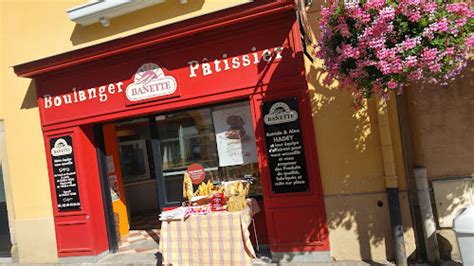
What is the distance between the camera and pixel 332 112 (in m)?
5.66

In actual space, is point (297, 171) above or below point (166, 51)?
below

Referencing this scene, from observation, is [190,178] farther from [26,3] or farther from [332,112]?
[26,3]

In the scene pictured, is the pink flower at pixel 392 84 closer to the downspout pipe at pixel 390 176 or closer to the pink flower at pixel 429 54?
the pink flower at pixel 429 54

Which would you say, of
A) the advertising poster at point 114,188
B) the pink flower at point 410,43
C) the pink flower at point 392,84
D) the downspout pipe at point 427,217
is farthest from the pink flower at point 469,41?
the advertising poster at point 114,188

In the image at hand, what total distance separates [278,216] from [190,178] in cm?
145

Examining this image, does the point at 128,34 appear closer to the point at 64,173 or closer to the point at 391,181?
the point at 64,173

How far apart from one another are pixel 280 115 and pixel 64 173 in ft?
12.6

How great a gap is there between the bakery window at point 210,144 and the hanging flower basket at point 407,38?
2750 millimetres

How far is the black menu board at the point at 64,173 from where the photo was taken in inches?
286

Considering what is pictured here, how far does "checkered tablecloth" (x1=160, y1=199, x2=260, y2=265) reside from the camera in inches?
218

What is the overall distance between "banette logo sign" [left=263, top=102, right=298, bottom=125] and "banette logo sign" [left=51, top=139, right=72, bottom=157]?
3.44m

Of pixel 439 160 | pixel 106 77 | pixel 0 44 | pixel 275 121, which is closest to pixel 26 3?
pixel 0 44

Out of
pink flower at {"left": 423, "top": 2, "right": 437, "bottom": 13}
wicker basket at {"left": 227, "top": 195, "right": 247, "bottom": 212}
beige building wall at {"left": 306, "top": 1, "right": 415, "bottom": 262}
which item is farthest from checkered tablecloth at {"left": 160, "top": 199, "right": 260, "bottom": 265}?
pink flower at {"left": 423, "top": 2, "right": 437, "bottom": 13}

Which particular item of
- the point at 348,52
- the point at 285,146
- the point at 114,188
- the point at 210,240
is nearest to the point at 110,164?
the point at 114,188
